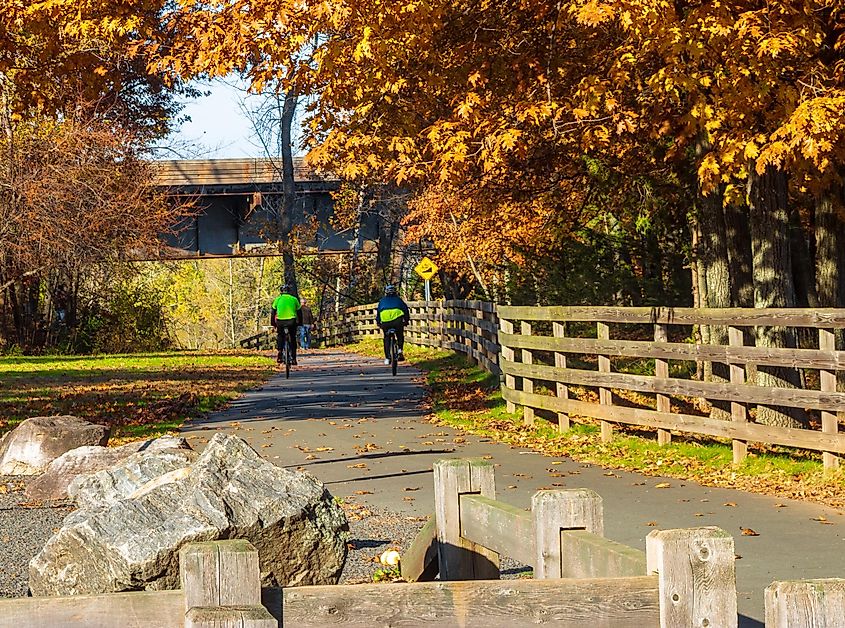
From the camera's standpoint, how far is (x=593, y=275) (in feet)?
77.7

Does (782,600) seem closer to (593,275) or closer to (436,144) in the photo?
(436,144)

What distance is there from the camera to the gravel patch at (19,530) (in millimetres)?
8625

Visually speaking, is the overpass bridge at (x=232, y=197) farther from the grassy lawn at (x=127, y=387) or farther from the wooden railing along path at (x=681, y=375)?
the wooden railing along path at (x=681, y=375)

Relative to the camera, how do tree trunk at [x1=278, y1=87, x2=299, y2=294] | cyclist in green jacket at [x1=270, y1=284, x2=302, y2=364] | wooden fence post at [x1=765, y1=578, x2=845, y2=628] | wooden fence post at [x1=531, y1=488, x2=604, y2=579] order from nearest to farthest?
wooden fence post at [x1=765, y1=578, x2=845, y2=628]
wooden fence post at [x1=531, y1=488, x2=604, y2=579]
cyclist in green jacket at [x1=270, y1=284, x2=302, y2=364]
tree trunk at [x1=278, y1=87, x2=299, y2=294]

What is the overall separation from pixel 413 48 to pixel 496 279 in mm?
24837

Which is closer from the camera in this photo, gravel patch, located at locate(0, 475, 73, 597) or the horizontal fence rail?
gravel patch, located at locate(0, 475, 73, 597)

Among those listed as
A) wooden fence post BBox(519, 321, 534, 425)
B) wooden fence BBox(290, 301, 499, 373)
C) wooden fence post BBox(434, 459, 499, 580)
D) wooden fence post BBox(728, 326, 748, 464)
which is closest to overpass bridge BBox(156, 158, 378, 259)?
wooden fence BBox(290, 301, 499, 373)

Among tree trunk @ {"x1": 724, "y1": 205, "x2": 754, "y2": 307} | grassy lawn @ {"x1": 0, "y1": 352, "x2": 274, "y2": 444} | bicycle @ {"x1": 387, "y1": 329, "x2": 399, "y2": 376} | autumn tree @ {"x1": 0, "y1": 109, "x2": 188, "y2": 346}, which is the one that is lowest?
grassy lawn @ {"x1": 0, "y1": 352, "x2": 274, "y2": 444}

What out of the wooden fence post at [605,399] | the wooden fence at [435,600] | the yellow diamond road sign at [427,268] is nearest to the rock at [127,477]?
the wooden fence at [435,600]

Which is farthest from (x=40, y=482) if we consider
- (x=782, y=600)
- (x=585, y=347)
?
(x=782, y=600)

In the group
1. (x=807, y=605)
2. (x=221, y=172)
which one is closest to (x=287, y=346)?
(x=221, y=172)

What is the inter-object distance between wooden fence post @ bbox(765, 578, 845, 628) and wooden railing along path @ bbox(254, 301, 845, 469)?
856cm

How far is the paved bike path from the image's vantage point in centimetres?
894

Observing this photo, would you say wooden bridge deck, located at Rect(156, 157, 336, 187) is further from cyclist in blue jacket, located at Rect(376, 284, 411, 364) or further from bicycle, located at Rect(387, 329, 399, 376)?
cyclist in blue jacket, located at Rect(376, 284, 411, 364)
